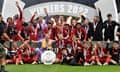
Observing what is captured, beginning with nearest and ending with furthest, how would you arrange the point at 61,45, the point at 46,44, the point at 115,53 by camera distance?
the point at 115,53
the point at 46,44
the point at 61,45

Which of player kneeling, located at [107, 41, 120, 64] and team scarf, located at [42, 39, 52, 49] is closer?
player kneeling, located at [107, 41, 120, 64]

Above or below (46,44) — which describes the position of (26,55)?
below

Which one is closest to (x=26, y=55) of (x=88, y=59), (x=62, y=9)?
(x=88, y=59)

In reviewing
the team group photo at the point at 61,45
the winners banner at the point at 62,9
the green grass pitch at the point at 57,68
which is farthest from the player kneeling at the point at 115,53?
the winners banner at the point at 62,9

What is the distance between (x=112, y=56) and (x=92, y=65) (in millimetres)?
1005

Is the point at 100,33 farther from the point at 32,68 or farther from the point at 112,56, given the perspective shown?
the point at 32,68

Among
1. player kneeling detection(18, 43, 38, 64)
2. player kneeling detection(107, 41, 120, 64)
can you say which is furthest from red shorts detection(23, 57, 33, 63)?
player kneeling detection(107, 41, 120, 64)

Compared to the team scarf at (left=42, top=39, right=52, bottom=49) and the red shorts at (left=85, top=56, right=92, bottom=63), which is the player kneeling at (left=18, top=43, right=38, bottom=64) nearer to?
the team scarf at (left=42, top=39, right=52, bottom=49)

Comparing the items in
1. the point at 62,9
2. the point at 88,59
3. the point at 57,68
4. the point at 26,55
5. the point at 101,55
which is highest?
the point at 62,9

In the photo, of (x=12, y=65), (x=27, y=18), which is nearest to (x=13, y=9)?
(x=27, y=18)

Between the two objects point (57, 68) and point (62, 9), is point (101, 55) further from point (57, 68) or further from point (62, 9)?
point (62, 9)

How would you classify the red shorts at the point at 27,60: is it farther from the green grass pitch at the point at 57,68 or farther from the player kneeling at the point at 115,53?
the player kneeling at the point at 115,53

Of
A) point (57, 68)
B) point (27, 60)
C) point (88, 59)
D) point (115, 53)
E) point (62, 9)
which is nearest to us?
point (57, 68)

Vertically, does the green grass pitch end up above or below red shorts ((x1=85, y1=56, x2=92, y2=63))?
below
